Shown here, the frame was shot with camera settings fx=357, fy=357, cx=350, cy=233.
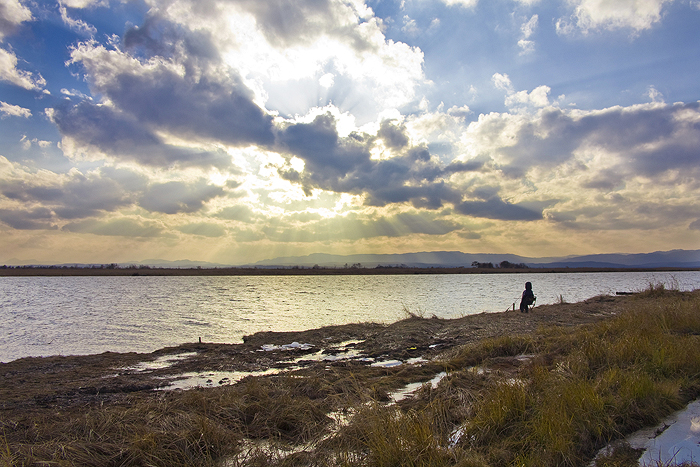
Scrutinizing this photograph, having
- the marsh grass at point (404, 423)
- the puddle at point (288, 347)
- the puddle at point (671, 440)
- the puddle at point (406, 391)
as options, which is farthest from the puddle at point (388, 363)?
the puddle at point (671, 440)

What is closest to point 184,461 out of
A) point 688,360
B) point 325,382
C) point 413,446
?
point 413,446

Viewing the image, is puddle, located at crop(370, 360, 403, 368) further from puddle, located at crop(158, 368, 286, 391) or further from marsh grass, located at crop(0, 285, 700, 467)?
marsh grass, located at crop(0, 285, 700, 467)

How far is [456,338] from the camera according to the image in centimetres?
1628

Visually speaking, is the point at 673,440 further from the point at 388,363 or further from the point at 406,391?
the point at 388,363

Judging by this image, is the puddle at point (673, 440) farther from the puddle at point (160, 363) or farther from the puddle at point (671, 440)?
the puddle at point (160, 363)

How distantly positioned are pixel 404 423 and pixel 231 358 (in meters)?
11.0

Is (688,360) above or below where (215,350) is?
above

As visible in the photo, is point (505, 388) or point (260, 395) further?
point (260, 395)

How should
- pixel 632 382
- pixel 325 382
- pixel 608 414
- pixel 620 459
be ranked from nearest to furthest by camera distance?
1. pixel 620 459
2. pixel 608 414
3. pixel 632 382
4. pixel 325 382

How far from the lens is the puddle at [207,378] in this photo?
35.1ft

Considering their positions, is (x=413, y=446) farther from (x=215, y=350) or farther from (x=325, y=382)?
(x=215, y=350)

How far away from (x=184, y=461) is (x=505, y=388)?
525 cm

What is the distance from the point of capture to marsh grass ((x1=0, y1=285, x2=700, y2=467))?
4.83 metres

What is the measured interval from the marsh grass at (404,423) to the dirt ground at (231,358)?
2195 mm
